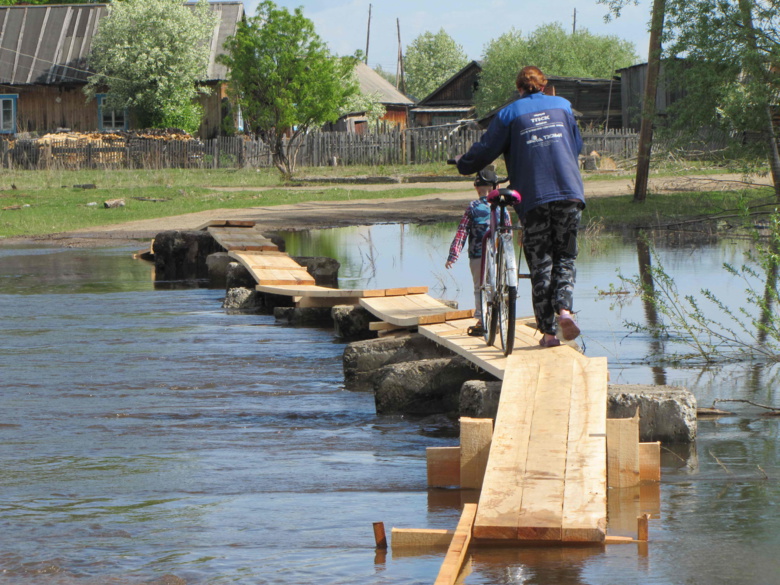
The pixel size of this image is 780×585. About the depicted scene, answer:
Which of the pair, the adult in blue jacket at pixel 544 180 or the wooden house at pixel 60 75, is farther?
the wooden house at pixel 60 75

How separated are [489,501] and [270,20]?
32.5 meters

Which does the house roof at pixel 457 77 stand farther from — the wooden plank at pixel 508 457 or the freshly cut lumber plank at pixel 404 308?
the wooden plank at pixel 508 457

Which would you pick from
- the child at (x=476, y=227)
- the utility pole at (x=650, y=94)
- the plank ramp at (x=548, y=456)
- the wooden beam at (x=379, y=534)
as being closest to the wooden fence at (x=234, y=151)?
the utility pole at (x=650, y=94)

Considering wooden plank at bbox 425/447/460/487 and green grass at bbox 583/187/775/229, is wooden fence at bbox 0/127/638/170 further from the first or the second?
wooden plank at bbox 425/447/460/487

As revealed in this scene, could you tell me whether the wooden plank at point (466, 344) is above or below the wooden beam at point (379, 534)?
above

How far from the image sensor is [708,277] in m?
14.0

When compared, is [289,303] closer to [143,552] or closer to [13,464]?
[13,464]

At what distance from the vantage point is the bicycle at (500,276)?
7191mm

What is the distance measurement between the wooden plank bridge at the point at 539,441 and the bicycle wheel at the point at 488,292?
0.14 meters

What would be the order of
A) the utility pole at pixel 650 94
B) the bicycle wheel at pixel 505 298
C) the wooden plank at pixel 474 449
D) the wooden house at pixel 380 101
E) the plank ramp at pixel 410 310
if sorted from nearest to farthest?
1. the wooden plank at pixel 474 449
2. the bicycle wheel at pixel 505 298
3. the plank ramp at pixel 410 310
4. the utility pole at pixel 650 94
5. the wooden house at pixel 380 101

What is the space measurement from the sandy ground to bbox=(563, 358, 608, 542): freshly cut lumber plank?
13771 mm

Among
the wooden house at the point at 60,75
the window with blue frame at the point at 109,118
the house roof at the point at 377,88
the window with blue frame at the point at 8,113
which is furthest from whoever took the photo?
the house roof at the point at 377,88

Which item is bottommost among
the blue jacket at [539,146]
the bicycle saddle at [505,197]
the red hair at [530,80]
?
the bicycle saddle at [505,197]

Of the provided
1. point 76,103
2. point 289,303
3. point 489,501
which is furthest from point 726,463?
point 76,103
